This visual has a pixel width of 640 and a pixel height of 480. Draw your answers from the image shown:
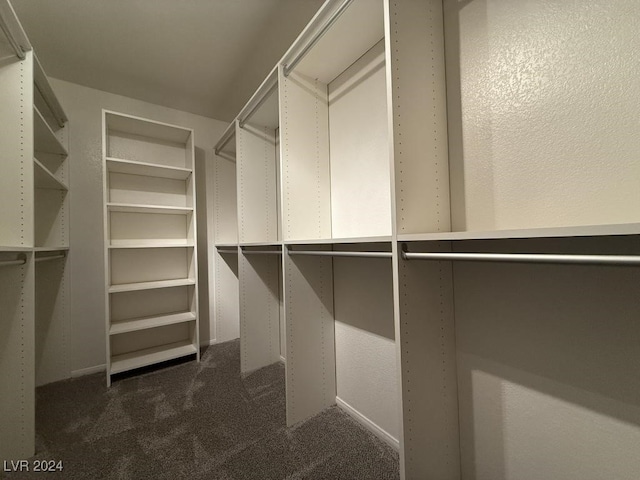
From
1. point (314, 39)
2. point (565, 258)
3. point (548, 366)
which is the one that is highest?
point (314, 39)

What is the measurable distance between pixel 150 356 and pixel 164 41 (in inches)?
103

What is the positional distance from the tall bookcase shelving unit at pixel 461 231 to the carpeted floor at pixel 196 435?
0.17 m

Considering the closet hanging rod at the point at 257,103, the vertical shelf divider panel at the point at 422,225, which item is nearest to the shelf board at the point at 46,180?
the closet hanging rod at the point at 257,103

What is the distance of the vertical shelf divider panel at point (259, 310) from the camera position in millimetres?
2146

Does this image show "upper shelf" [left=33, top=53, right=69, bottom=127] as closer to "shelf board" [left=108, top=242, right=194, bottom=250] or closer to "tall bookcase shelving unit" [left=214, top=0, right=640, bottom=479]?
"shelf board" [left=108, top=242, right=194, bottom=250]

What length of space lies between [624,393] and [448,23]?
1377 millimetres

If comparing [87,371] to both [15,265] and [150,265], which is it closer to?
[150,265]

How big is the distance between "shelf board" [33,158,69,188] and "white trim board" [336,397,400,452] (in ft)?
8.18

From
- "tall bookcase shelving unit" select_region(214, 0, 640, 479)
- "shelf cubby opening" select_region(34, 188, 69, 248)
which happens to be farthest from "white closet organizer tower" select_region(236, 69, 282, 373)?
"shelf cubby opening" select_region(34, 188, 69, 248)

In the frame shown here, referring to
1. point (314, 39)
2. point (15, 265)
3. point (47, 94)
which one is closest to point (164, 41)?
point (47, 94)

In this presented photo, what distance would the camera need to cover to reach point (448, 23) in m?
0.98

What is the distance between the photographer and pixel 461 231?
954mm

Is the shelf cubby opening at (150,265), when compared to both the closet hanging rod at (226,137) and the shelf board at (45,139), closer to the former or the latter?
the shelf board at (45,139)

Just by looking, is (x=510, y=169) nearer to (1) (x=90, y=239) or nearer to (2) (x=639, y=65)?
(2) (x=639, y=65)
